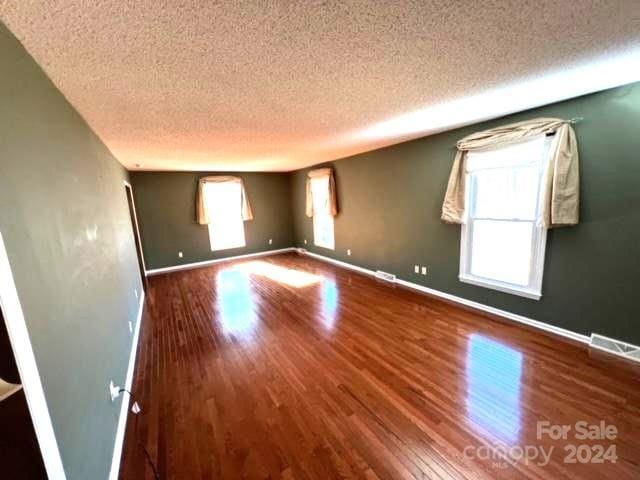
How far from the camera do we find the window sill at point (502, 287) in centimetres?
278

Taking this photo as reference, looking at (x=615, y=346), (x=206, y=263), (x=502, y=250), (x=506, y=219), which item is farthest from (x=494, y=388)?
(x=206, y=263)

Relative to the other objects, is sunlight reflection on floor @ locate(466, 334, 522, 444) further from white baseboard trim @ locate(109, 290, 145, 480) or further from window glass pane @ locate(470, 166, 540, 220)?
white baseboard trim @ locate(109, 290, 145, 480)

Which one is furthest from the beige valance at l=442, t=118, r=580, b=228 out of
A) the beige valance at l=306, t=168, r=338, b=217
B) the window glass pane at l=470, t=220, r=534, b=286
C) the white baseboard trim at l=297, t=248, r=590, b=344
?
the beige valance at l=306, t=168, r=338, b=217

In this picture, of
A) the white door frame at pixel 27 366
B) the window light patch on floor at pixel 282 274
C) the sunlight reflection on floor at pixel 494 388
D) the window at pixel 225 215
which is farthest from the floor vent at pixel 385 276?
the white door frame at pixel 27 366

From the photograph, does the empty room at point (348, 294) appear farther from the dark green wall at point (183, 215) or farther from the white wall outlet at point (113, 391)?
the dark green wall at point (183, 215)

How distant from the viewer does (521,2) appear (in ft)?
3.58

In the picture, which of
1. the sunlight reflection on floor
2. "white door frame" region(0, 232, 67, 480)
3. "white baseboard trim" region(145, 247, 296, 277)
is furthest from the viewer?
"white baseboard trim" region(145, 247, 296, 277)

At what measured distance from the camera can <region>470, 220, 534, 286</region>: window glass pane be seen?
2.85 meters

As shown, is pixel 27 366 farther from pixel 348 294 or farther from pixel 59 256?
pixel 348 294

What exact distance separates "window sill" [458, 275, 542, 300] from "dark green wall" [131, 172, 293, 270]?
5.16 metres

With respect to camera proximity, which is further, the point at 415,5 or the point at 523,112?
the point at 523,112

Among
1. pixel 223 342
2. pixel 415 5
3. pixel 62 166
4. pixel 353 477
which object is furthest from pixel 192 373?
pixel 415 5

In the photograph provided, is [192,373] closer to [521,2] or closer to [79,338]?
[79,338]

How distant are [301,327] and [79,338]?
208 cm
